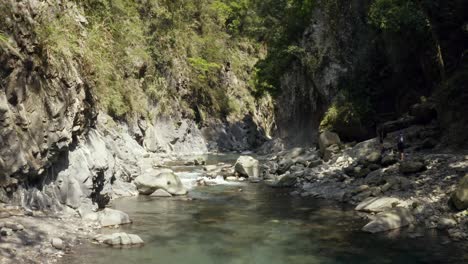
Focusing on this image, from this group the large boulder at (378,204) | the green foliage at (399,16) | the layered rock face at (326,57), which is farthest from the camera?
the layered rock face at (326,57)

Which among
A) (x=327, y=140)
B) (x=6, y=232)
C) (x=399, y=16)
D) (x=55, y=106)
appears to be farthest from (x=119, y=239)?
(x=399, y=16)

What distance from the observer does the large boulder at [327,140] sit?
27.1 meters

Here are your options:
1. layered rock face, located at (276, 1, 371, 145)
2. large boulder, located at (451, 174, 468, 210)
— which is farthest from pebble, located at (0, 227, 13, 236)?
layered rock face, located at (276, 1, 371, 145)

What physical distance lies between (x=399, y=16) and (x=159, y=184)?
1455 centimetres

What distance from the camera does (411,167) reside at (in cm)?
1839

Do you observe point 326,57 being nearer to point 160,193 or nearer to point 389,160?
point 389,160

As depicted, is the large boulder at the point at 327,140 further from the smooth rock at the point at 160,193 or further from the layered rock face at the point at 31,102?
the layered rock face at the point at 31,102

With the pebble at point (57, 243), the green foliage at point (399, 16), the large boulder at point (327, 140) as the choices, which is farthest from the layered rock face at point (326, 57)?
the pebble at point (57, 243)

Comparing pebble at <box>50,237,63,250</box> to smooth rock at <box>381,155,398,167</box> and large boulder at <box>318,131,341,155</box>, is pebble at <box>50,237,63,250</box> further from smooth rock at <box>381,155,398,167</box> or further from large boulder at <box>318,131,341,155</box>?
large boulder at <box>318,131,341,155</box>

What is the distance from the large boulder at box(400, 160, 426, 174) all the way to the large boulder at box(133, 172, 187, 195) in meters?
8.93

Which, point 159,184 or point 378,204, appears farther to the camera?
point 159,184

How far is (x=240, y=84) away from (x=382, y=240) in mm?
42644

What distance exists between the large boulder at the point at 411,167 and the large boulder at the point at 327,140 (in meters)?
8.18

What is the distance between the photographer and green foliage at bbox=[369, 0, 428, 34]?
78.1 feet
